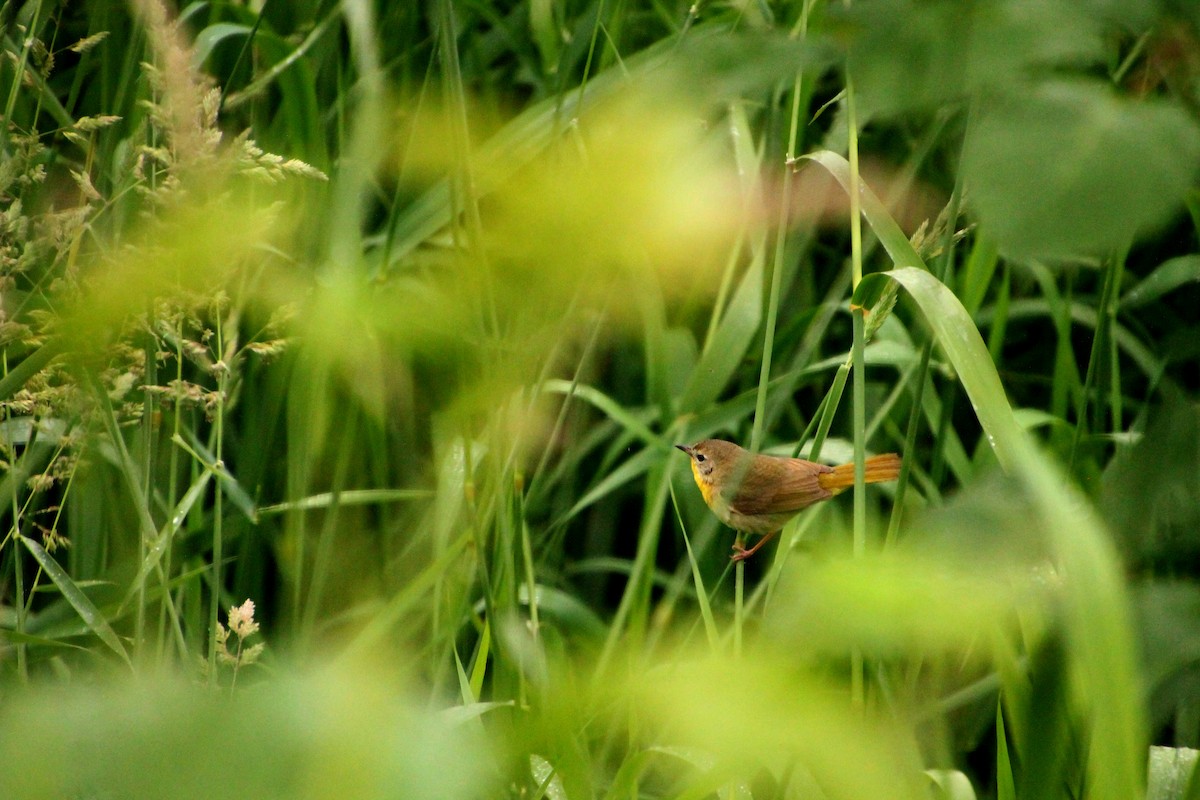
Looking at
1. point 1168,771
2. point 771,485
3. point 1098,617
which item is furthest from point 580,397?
point 1098,617

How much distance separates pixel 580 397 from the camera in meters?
2.38

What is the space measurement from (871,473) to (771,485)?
0.19 m

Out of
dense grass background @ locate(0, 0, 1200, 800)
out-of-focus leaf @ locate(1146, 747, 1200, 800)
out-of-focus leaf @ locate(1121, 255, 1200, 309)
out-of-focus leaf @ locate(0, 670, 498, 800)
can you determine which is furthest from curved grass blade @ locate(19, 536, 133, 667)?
→ out-of-focus leaf @ locate(1121, 255, 1200, 309)

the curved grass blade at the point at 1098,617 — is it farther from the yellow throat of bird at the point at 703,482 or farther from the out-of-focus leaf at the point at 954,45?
the yellow throat of bird at the point at 703,482

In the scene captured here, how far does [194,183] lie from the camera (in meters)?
1.13

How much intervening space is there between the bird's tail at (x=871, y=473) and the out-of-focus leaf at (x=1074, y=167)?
1.44 metres

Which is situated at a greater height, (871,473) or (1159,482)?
(1159,482)

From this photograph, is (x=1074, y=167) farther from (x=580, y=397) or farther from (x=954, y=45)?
(x=580, y=397)

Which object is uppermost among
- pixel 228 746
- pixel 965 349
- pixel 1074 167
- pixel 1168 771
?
pixel 1074 167

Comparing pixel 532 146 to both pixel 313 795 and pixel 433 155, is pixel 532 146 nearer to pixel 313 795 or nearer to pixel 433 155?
pixel 433 155

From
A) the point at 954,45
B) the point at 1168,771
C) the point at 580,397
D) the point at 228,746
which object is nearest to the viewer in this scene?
the point at 228,746

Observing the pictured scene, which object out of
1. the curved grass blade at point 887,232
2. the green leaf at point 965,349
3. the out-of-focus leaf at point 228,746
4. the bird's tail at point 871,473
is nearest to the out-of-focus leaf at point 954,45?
the out-of-focus leaf at point 228,746

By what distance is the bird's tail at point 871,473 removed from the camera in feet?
6.54

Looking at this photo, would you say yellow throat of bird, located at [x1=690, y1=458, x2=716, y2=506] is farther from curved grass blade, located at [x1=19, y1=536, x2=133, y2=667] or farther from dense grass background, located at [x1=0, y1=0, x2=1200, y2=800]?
curved grass blade, located at [x1=19, y1=536, x2=133, y2=667]
